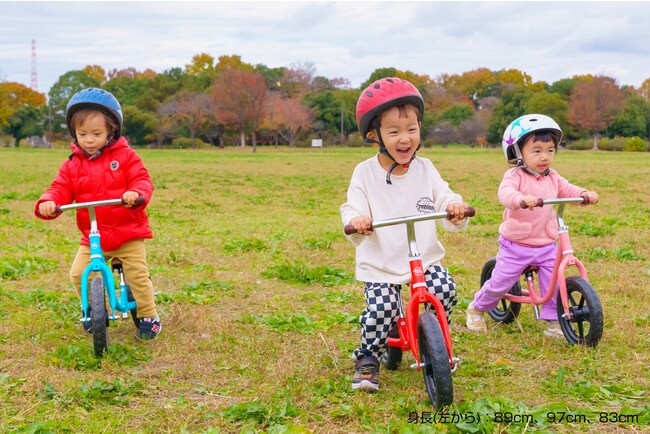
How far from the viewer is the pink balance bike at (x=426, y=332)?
3545 millimetres

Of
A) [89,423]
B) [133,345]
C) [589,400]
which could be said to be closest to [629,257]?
[589,400]

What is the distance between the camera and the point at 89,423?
357cm

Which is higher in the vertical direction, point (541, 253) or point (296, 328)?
point (541, 253)

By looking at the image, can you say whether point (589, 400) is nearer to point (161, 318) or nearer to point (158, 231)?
point (161, 318)

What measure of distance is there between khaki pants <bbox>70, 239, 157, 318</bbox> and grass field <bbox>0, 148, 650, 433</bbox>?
0.98ft

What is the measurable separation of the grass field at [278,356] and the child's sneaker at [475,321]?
0.35ft

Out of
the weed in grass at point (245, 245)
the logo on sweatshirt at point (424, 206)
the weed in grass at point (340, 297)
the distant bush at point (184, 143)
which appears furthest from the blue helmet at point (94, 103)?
the distant bush at point (184, 143)

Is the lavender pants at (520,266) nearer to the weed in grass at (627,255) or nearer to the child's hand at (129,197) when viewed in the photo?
the child's hand at (129,197)

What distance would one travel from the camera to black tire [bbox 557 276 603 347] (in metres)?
4.62

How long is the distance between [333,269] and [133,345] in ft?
9.37

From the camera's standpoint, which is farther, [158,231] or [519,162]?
[158,231]

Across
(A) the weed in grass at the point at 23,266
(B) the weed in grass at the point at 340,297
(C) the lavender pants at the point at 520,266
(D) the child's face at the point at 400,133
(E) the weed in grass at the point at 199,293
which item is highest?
(D) the child's face at the point at 400,133

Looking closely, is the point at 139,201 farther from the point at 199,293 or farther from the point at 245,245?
the point at 245,245

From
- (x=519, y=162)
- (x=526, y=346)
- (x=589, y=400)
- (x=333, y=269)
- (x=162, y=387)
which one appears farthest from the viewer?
(x=333, y=269)
